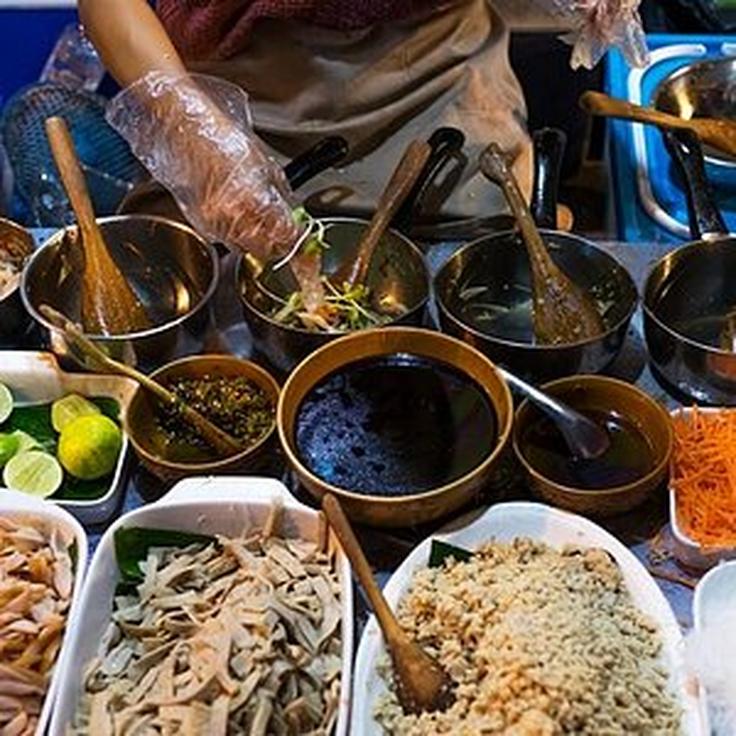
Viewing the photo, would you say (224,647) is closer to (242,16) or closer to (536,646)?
(536,646)

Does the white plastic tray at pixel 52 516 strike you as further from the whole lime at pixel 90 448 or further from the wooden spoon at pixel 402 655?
the wooden spoon at pixel 402 655

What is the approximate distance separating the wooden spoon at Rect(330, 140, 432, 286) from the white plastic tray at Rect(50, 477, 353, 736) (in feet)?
1.32

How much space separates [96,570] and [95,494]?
0.63 ft

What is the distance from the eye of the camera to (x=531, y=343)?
1.67 meters

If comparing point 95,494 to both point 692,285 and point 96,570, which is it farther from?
point 692,285

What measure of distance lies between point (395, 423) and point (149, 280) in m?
0.52

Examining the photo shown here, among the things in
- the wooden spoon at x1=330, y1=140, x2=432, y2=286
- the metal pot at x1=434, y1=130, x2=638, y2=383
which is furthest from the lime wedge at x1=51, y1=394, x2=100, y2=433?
the metal pot at x1=434, y1=130, x2=638, y2=383

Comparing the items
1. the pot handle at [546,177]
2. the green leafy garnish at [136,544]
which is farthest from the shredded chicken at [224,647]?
the pot handle at [546,177]

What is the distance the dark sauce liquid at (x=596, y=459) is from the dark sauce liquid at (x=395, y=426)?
73mm

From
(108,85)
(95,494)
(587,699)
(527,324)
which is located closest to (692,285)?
(527,324)

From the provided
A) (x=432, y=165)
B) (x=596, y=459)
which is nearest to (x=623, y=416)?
(x=596, y=459)

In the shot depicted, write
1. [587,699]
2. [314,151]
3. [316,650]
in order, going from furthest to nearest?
1. [314,151]
2. [316,650]
3. [587,699]

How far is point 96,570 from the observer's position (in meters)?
1.35

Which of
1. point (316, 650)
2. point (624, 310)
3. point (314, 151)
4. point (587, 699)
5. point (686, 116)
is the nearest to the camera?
point (587, 699)
